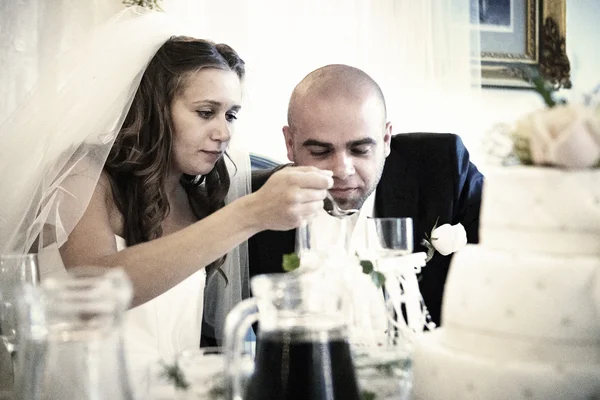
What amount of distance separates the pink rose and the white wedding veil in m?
1.29

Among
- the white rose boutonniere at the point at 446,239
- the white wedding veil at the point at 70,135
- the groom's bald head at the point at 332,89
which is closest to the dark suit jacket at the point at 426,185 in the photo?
the groom's bald head at the point at 332,89

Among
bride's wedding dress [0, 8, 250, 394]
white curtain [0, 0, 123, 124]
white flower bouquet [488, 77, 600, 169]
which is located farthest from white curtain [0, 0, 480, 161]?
white flower bouquet [488, 77, 600, 169]

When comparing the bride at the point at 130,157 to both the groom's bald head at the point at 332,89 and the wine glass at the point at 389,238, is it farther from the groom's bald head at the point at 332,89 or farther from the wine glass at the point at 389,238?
the wine glass at the point at 389,238

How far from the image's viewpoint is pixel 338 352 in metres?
0.69

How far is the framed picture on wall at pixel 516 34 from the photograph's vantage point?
3.18 m

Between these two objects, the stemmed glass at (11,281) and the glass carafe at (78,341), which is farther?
the stemmed glass at (11,281)

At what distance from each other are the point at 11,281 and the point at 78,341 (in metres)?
0.62

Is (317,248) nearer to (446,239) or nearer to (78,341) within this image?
(446,239)

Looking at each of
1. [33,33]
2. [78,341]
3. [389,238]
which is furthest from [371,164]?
[33,33]

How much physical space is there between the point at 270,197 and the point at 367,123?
0.91m

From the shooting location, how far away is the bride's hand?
1208 millimetres

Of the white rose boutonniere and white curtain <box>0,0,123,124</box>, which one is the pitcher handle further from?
white curtain <box>0,0,123,124</box>

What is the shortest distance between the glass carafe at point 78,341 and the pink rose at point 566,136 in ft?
1.29

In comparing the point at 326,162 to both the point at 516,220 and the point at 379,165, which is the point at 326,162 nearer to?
the point at 379,165
